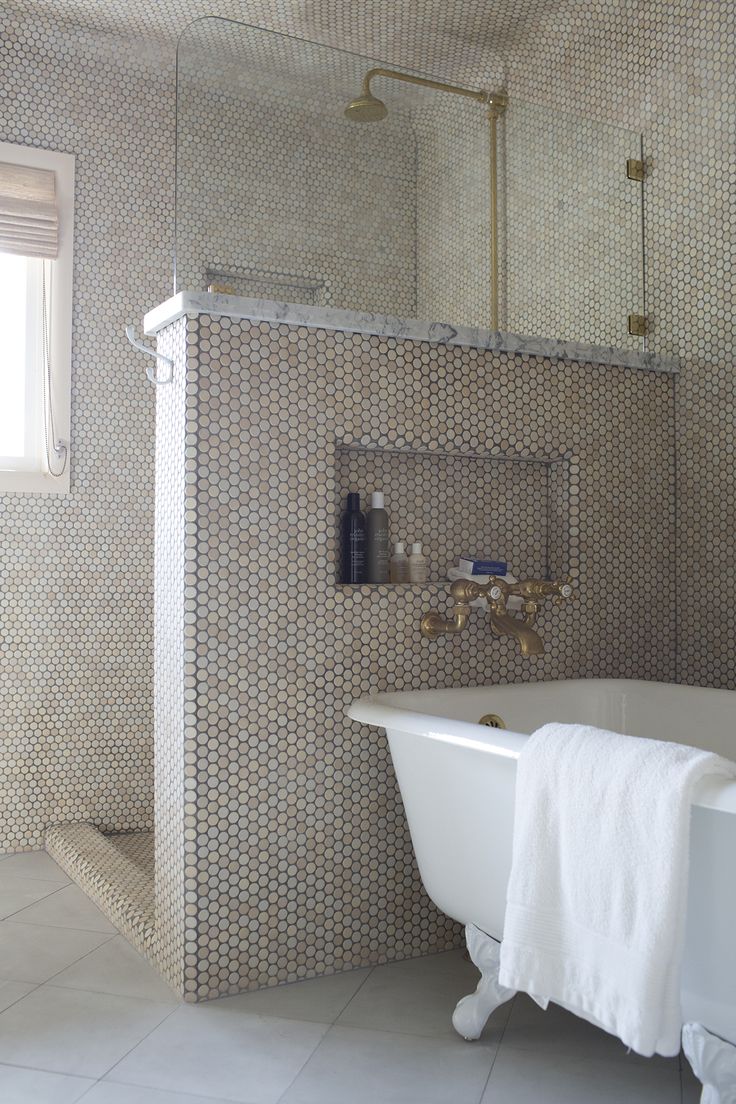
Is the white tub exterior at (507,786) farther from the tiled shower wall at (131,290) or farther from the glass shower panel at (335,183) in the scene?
the glass shower panel at (335,183)

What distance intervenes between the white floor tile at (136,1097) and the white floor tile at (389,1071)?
0.16 metres

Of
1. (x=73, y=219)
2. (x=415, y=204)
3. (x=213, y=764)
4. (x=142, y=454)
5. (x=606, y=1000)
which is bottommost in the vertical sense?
(x=606, y=1000)

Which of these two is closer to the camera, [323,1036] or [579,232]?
[323,1036]

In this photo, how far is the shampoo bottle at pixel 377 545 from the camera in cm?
252

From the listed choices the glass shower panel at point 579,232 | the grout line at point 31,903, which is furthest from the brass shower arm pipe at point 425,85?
the grout line at point 31,903

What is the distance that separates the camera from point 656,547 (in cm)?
300

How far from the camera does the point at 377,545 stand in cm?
252

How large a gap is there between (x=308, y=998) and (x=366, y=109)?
223cm

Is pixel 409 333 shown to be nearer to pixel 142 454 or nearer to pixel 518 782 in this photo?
pixel 518 782

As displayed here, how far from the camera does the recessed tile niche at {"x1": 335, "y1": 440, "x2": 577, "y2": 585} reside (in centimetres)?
258

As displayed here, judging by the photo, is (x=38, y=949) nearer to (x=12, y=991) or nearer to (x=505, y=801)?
(x=12, y=991)

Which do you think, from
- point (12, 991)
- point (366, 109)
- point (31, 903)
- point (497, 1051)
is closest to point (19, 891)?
point (31, 903)

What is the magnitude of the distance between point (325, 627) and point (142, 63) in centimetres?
251

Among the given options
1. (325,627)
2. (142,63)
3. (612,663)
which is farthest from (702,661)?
(142,63)
